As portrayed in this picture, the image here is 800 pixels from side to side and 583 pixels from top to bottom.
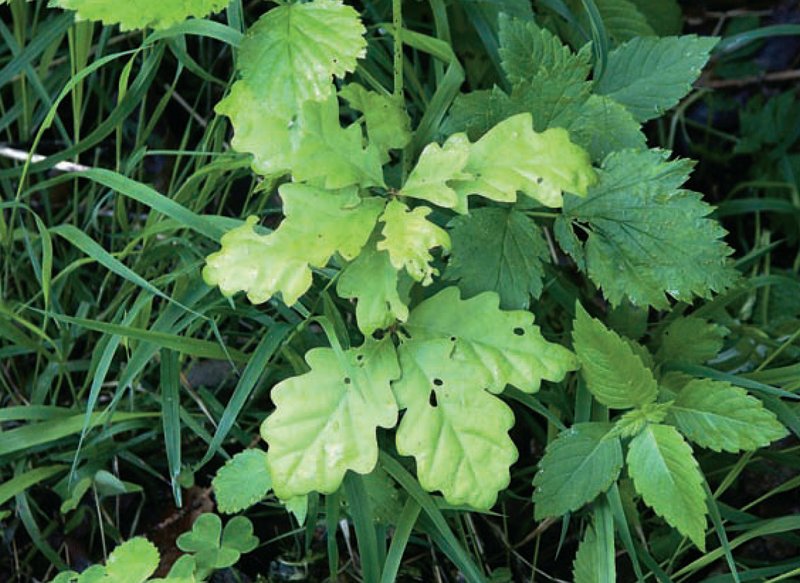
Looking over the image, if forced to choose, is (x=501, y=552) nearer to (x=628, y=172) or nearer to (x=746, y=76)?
(x=628, y=172)

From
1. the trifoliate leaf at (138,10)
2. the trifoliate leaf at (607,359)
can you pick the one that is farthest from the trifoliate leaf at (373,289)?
the trifoliate leaf at (138,10)

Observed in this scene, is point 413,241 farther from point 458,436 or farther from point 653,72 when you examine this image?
point 653,72

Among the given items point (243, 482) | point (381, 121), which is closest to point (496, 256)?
point (381, 121)

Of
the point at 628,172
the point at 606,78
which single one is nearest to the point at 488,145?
the point at 628,172

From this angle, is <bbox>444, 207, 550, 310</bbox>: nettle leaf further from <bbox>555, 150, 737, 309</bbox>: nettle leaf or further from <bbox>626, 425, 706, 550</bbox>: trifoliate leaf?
<bbox>626, 425, 706, 550</bbox>: trifoliate leaf

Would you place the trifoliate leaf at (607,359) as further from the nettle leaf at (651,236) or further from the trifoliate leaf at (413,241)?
the trifoliate leaf at (413,241)
